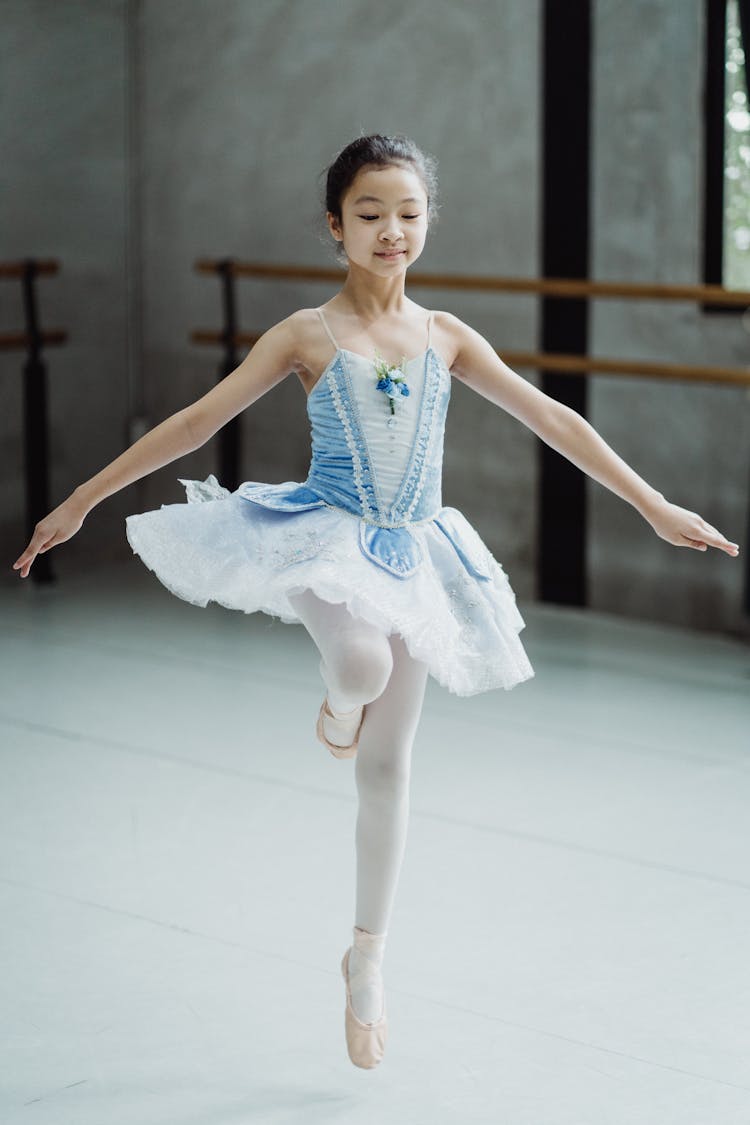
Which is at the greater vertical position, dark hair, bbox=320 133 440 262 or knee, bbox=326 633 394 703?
dark hair, bbox=320 133 440 262

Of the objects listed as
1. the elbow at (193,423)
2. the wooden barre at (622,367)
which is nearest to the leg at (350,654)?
the elbow at (193,423)

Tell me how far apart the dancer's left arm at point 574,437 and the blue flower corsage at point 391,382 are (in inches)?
4.4

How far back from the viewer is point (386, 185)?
2135mm

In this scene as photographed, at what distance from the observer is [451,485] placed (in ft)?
17.9

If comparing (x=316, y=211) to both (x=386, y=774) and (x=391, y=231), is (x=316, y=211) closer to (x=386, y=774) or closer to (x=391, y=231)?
(x=391, y=231)

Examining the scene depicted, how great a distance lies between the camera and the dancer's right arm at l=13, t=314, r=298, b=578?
7.06 ft

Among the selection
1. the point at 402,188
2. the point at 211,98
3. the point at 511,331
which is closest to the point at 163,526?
the point at 402,188

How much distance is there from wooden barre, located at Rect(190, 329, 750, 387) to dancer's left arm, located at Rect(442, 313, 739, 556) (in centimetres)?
229

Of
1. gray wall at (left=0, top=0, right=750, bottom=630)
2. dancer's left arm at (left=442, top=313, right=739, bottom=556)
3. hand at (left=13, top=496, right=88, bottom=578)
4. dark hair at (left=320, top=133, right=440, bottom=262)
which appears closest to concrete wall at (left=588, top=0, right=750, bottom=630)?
gray wall at (left=0, top=0, right=750, bottom=630)

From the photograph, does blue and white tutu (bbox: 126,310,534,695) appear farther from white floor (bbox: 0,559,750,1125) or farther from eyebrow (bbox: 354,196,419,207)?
white floor (bbox: 0,559,750,1125)

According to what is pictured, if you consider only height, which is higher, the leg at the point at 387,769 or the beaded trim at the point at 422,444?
the beaded trim at the point at 422,444

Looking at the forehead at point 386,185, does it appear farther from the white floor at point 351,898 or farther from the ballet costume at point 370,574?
the white floor at point 351,898

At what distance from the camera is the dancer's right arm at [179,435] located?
215 centimetres

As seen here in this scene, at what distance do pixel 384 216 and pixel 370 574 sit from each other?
Answer: 0.46m
